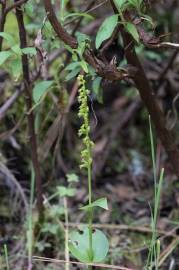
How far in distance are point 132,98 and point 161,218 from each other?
2.22ft

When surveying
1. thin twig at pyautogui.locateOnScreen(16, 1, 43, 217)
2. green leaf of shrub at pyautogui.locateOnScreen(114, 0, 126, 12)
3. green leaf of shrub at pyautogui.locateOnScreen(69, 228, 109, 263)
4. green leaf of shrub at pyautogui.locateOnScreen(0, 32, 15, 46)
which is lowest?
green leaf of shrub at pyautogui.locateOnScreen(69, 228, 109, 263)

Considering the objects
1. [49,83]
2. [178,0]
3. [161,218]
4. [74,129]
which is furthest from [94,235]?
[178,0]

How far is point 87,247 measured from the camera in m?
1.28

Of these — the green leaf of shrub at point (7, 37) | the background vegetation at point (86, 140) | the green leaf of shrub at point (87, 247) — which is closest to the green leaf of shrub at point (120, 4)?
the background vegetation at point (86, 140)

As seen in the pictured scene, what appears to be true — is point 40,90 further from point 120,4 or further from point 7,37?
point 120,4

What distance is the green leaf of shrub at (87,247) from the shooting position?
125 centimetres

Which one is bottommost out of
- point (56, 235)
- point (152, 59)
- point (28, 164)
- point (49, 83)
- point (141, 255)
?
point (141, 255)

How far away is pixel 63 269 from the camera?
1.60m

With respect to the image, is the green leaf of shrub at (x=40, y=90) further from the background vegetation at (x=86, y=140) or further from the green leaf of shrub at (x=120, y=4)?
the green leaf of shrub at (x=120, y=4)

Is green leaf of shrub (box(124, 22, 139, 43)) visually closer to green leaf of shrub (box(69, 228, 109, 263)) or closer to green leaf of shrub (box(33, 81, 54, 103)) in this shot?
green leaf of shrub (box(33, 81, 54, 103))

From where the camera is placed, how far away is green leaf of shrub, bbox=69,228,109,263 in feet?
4.10

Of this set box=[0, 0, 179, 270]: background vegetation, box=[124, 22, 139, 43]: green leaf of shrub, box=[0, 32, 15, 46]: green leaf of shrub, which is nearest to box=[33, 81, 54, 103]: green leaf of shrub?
box=[0, 0, 179, 270]: background vegetation

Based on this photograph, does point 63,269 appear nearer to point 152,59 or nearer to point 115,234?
point 115,234

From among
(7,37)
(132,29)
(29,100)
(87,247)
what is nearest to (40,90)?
(29,100)
